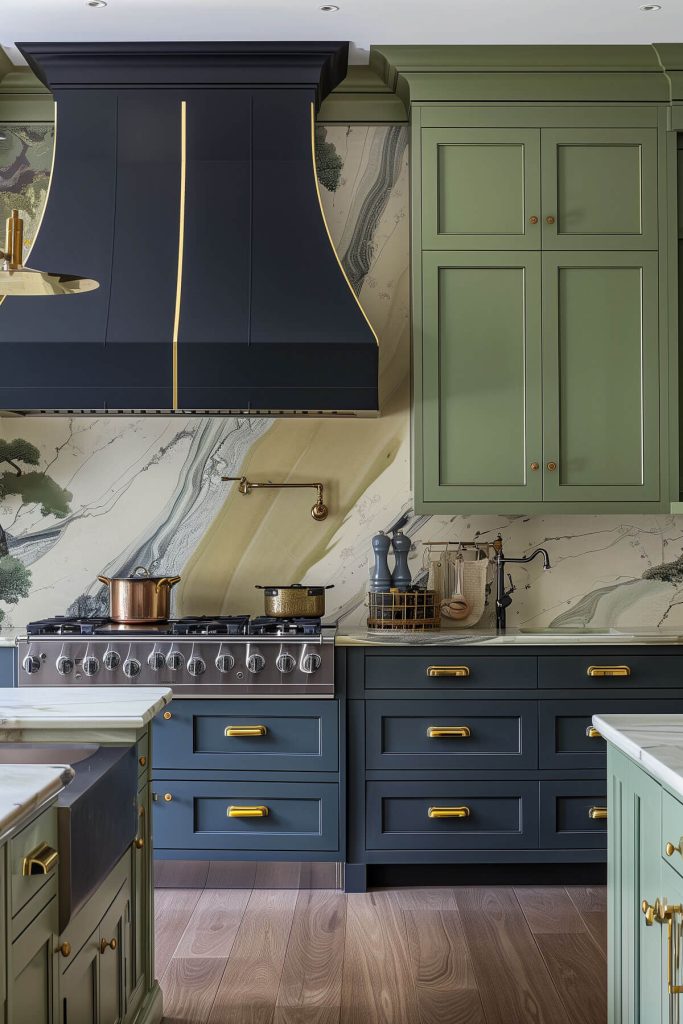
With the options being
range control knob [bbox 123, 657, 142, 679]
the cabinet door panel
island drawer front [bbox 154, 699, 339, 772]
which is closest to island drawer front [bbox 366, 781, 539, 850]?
island drawer front [bbox 154, 699, 339, 772]

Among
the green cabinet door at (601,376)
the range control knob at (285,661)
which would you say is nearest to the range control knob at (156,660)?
the range control knob at (285,661)

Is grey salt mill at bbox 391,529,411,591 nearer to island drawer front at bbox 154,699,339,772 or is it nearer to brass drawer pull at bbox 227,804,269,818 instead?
island drawer front at bbox 154,699,339,772

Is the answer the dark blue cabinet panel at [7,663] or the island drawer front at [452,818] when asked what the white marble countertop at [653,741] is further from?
the dark blue cabinet panel at [7,663]

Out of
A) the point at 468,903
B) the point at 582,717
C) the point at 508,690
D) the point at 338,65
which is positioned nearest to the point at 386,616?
the point at 508,690

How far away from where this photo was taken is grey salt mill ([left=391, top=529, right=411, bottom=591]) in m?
3.96

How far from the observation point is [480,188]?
3.80 m

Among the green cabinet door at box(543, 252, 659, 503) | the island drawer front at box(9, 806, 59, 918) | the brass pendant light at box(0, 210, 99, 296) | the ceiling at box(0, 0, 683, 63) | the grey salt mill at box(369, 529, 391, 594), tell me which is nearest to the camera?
the island drawer front at box(9, 806, 59, 918)

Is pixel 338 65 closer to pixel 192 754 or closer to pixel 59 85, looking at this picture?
pixel 59 85

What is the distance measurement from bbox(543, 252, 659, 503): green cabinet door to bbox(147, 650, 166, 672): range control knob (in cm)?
154

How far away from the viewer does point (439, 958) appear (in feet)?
9.78

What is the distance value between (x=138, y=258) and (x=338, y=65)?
1082 millimetres

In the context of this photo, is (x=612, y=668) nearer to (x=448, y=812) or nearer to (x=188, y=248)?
(x=448, y=812)

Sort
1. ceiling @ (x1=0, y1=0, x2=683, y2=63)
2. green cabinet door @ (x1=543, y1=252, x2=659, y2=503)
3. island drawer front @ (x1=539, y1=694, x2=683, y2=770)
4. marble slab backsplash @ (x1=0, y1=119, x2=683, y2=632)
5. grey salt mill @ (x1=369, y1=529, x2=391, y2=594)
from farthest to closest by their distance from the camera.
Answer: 1. marble slab backsplash @ (x1=0, y1=119, x2=683, y2=632)
2. grey salt mill @ (x1=369, y1=529, x2=391, y2=594)
3. green cabinet door @ (x1=543, y1=252, x2=659, y2=503)
4. island drawer front @ (x1=539, y1=694, x2=683, y2=770)
5. ceiling @ (x1=0, y1=0, x2=683, y2=63)

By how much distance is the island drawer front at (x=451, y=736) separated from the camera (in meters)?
3.57
